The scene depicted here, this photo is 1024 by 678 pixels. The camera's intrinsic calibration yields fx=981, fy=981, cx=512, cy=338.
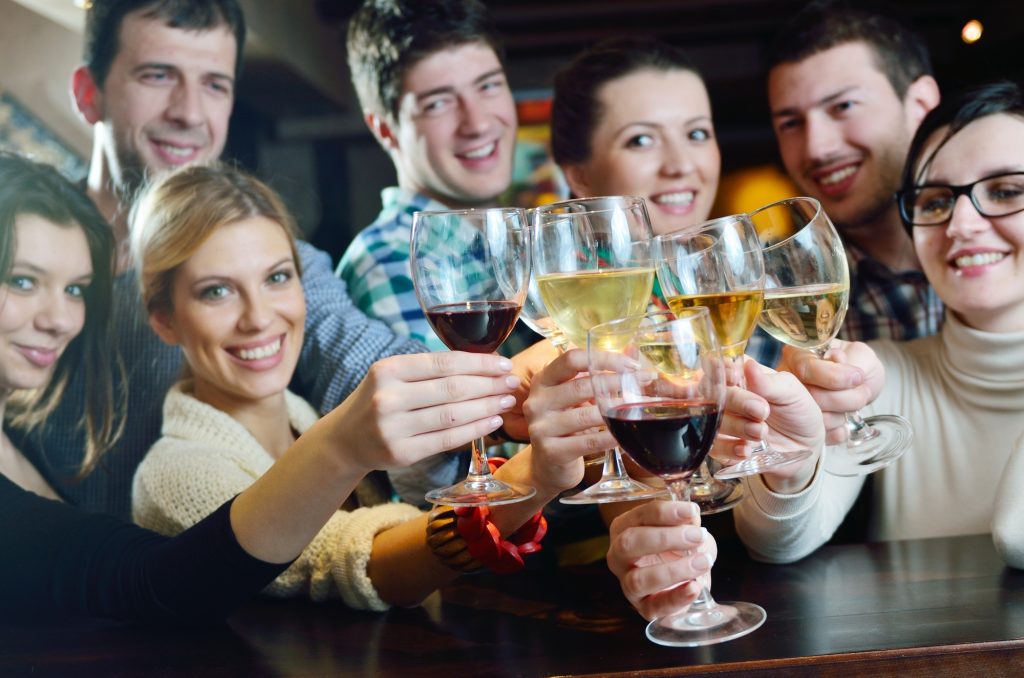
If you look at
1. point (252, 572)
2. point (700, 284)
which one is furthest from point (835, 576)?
point (252, 572)

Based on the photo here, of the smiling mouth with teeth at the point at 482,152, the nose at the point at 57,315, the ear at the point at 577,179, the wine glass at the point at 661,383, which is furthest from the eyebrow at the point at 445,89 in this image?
the wine glass at the point at 661,383

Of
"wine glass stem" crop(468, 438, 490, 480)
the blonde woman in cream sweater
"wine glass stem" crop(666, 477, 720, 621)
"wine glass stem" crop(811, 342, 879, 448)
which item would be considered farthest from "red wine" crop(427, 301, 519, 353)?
"wine glass stem" crop(811, 342, 879, 448)

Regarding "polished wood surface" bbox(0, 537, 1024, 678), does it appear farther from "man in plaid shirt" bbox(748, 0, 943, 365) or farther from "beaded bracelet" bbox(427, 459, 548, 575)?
"man in plaid shirt" bbox(748, 0, 943, 365)

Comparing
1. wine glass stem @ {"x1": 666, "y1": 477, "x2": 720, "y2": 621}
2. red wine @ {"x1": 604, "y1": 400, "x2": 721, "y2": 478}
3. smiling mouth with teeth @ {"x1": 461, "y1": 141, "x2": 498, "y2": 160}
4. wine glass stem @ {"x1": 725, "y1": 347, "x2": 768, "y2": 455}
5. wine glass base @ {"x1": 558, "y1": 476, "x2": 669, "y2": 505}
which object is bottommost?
wine glass stem @ {"x1": 666, "y1": 477, "x2": 720, "y2": 621}

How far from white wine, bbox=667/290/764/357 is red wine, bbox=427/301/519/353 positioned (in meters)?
0.22

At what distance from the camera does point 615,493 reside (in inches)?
46.4

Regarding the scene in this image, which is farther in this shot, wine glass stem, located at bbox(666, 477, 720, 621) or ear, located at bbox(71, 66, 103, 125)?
ear, located at bbox(71, 66, 103, 125)

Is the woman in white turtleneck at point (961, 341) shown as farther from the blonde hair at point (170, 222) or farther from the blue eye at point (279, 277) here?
the blonde hair at point (170, 222)

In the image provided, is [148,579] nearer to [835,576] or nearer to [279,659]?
[279,659]

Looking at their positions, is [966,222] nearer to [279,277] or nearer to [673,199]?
[673,199]

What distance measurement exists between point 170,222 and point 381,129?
0.51 meters

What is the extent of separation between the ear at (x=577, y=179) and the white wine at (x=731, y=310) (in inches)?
44.6

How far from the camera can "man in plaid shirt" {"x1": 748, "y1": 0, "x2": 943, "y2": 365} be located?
7.69 ft

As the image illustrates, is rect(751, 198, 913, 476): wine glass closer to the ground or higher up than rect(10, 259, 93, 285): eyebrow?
closer to the ground
